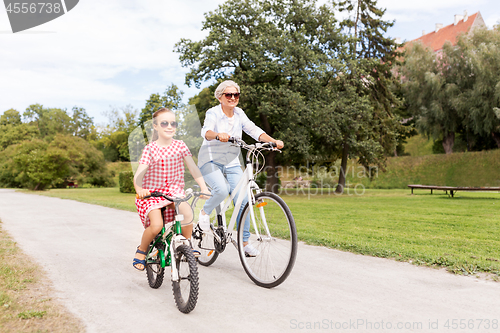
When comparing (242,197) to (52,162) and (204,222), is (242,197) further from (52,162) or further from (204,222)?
(52,162)

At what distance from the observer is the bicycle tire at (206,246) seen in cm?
461

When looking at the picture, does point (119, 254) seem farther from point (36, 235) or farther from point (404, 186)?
point (404, 186)

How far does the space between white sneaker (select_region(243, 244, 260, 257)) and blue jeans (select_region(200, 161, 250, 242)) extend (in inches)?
21.4

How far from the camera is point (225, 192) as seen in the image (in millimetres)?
4445

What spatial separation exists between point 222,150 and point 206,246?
3.90 feet

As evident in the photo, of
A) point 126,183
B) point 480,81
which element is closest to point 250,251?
point 126,183

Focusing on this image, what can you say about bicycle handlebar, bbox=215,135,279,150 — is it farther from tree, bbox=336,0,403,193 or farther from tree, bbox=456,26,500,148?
tree, bbox=456,26,500,148

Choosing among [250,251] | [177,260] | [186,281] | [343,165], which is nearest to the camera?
[186,281]

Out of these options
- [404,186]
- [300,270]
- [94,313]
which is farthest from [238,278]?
[404,186]

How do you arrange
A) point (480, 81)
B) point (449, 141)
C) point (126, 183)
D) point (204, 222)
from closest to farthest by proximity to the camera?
point (204, 222)
point (126, 183)
point (480, 81)
point (449, 141)

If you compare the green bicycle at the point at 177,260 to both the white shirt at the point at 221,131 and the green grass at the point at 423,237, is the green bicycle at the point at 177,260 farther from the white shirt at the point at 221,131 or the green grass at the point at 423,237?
the green grass at the point at 423,237

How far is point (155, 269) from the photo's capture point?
3748mm

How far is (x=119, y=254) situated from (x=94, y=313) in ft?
7.69

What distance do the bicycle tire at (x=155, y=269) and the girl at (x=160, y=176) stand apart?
71mm
